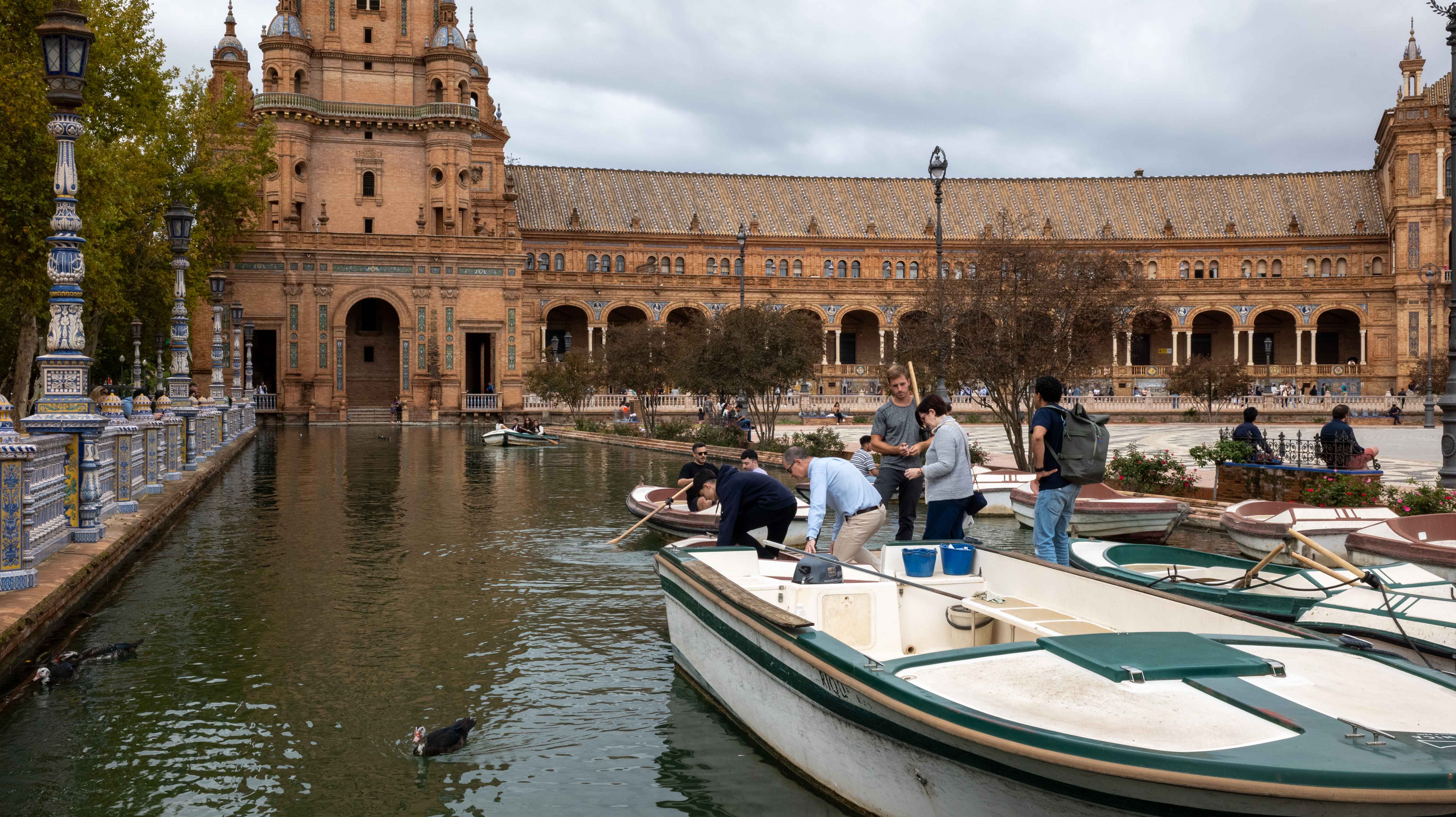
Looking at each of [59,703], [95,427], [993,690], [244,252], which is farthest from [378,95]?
[993,690]

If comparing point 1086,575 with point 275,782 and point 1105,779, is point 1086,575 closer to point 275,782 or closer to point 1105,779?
point 1105,779

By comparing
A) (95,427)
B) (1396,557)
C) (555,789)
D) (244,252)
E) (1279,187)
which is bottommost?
(555,789)

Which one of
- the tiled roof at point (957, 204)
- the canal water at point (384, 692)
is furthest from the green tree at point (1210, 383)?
the canal water at point (384, 692)

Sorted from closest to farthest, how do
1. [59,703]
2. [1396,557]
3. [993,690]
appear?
[993,690], [59,703], [1396,557]

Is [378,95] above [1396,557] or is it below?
above

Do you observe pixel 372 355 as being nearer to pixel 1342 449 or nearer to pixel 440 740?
pixel 1342 449

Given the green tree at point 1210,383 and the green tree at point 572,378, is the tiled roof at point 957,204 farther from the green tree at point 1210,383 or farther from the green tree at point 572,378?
the green tree at point 572,378

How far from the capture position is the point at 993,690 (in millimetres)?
4906

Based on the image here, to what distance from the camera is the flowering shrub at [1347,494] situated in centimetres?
1296

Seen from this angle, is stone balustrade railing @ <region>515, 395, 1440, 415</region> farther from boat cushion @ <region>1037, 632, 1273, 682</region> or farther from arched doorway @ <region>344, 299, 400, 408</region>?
boat cushion @ <region>1037, 632, 1273, 682</region>

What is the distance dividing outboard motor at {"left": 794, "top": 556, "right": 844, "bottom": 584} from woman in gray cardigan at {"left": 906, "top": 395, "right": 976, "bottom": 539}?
1.73 m

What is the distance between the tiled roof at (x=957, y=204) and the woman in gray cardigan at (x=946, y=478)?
210 feet

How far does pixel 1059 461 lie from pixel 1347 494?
608 centimetres

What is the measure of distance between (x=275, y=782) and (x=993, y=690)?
3965 millimetres
